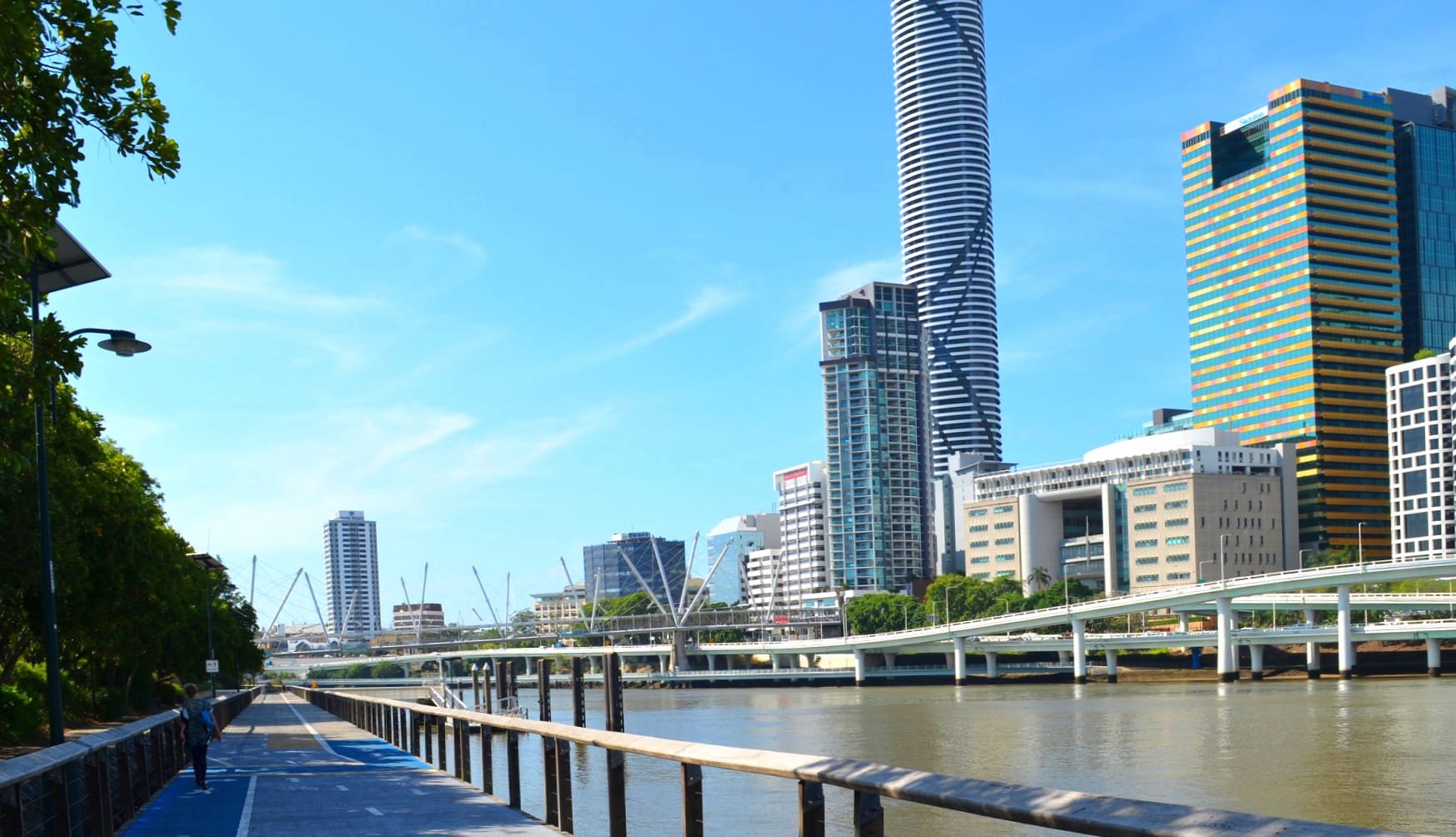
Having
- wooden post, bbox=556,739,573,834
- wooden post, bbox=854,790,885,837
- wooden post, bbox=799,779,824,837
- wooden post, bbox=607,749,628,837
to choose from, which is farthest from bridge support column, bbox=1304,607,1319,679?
wooden post, bbox=854,790,885,837

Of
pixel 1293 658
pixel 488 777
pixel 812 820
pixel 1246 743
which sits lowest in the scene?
pixel 1293 658

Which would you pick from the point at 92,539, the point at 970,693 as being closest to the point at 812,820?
the point at 92,539

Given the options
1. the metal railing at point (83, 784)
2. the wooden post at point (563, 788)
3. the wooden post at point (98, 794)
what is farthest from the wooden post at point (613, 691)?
the wooden post at point (563, 788)

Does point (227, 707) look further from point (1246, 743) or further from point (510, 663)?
point (1246, 743)

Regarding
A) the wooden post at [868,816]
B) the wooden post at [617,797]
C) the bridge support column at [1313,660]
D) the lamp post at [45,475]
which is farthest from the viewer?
the bridge support column at [1313,660]

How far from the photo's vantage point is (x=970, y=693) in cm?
12925

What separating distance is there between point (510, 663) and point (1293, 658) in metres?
98.9

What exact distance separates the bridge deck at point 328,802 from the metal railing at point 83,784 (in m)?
0.47

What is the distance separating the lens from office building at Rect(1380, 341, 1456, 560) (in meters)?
189

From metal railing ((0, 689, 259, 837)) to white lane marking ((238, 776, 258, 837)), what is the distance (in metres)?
1.42

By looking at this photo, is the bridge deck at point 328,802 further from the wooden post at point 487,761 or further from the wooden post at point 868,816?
the wooden post at point 868,816

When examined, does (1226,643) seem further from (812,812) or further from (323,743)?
(812,812)

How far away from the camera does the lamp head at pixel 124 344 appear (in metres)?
25.1

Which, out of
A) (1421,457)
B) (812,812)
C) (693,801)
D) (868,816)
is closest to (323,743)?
(693,801)
